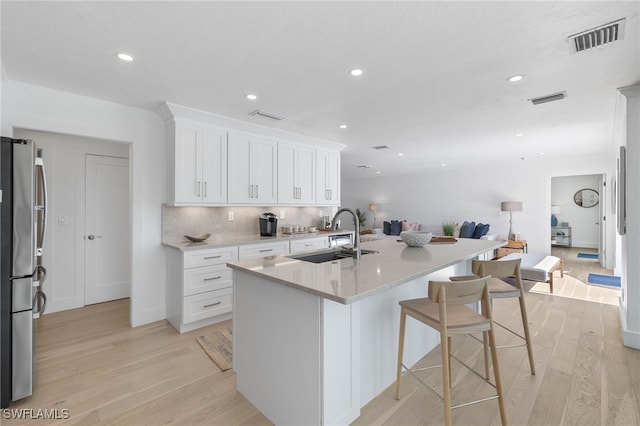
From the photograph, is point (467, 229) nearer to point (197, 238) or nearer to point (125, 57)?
point (197, 238)

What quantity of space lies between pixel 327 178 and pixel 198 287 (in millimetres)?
2836

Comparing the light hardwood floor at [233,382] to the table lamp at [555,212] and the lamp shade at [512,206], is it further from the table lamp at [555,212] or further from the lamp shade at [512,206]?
the table lamp at [555,212]

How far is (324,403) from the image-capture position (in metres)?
1.56

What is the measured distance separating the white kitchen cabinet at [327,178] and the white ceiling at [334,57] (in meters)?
1.27

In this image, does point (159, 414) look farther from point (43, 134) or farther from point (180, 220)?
point (43, 134)

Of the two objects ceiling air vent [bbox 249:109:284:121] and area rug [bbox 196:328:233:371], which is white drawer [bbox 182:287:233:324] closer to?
area rug [bbox 196:328:233:371]

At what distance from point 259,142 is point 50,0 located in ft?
8.69

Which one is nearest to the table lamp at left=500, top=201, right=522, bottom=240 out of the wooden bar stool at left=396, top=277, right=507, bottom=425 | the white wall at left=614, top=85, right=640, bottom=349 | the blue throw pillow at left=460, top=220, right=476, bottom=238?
the blue throw pillow at left=460, top=220, right=476, bottom=238

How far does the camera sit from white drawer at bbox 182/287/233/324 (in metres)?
3.20

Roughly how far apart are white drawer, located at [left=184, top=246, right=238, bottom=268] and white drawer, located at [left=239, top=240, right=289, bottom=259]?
12 centimetres

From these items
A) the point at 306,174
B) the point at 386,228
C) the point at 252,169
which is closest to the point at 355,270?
the point at 252,169

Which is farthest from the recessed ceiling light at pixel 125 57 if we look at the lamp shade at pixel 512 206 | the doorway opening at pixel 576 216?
the doorway opening at pixel 576 216

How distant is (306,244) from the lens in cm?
447

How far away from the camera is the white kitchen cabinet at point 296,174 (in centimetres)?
451
